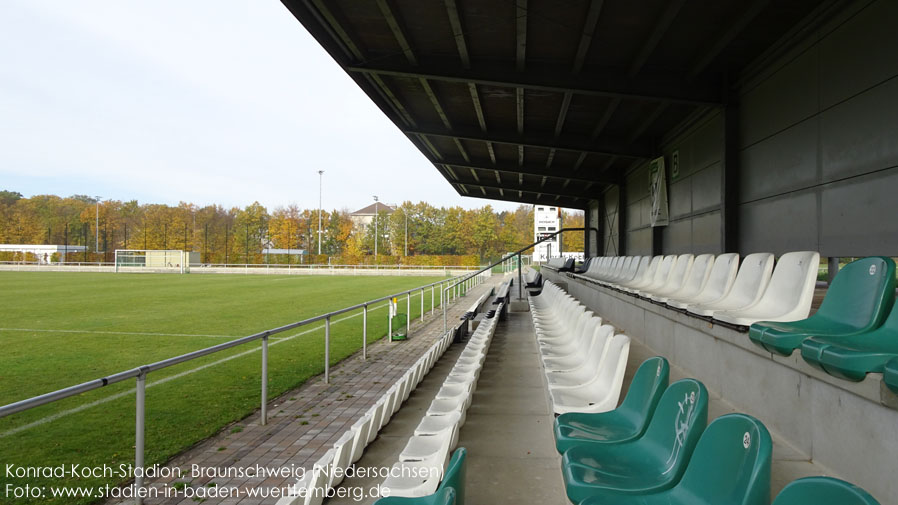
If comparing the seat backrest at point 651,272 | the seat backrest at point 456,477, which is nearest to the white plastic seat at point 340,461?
the seat backrest at point 456,477

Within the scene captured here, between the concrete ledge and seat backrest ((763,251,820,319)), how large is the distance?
0.49 m

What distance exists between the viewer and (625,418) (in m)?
2.83

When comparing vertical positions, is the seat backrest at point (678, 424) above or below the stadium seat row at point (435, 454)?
above

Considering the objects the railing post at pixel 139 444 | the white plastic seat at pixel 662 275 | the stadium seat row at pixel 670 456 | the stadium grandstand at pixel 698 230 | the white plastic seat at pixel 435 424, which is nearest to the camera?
the stadium seat row at pixel 670 456

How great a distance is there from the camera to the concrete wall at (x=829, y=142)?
459 centimetres

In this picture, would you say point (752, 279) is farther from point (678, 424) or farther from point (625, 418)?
point (678, 424)

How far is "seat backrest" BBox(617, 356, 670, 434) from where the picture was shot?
255 cm

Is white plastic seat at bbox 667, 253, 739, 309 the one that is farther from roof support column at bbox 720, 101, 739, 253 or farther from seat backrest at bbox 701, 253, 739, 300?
roof support column at bbox 720, 101, 739, 253

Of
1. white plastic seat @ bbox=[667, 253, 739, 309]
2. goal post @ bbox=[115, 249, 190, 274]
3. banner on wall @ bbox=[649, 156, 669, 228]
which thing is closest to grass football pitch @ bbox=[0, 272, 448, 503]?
white plastic seat @ bbox=[667, 253, 739, 309]

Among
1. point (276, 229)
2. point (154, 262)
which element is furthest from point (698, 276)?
point (276, 229)

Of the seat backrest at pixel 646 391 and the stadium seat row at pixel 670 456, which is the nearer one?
the stadium seat row at pixel 670 456

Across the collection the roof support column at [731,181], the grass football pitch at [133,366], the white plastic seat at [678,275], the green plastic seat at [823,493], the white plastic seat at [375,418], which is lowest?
the grass football pitch at [133,366]

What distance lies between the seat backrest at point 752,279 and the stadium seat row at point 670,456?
190 centimetres

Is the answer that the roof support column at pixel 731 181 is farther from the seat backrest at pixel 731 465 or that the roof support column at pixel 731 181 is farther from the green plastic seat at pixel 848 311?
the seat backrest at pixel 731 465
